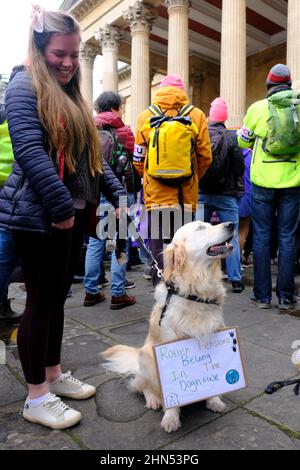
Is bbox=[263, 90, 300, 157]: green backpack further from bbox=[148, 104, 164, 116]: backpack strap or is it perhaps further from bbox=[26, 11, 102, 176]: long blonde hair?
bbox=[26, 11, 102, 176]: long blonde hair

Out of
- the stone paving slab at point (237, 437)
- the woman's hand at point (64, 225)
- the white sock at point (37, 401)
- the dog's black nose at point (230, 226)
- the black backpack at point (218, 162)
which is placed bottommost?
the stone paving slab at point (237, 437)

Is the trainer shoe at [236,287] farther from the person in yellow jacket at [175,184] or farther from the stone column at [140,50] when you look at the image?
the stone column at [140,50]

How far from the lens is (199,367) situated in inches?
82.7

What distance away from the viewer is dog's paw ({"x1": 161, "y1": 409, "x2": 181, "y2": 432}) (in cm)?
197

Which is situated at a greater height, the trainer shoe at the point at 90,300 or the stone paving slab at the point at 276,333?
the trainer shoe at the point at 90,300

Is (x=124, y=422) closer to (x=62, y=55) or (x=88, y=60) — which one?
(x=62, y=55)

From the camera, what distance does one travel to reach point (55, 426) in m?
1.98

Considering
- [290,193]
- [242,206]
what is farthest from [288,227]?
[242,206]

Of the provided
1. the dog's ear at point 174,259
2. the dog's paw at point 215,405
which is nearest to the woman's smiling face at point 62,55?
the dog's ear at point 174,259

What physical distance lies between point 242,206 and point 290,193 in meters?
1.84

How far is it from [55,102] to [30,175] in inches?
15.5

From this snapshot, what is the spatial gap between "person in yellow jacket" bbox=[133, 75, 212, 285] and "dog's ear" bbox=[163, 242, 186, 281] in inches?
49.0

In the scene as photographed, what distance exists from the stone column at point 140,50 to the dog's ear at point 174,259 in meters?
18.0

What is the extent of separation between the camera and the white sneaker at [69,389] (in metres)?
2.33
